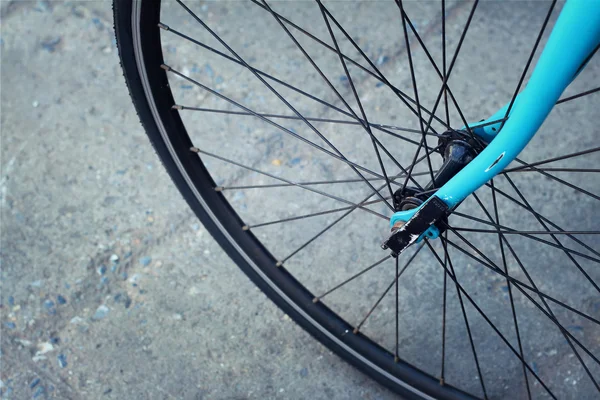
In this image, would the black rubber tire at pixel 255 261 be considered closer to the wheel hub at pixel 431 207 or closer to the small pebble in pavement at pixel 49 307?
the wheel hub at pixel 431 207

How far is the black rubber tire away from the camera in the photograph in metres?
1.41

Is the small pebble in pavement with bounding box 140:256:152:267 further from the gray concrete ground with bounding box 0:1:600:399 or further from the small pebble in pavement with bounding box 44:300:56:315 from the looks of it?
the small pebble in pavement with bounding box 44:300:56:315

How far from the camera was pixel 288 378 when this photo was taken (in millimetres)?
1629

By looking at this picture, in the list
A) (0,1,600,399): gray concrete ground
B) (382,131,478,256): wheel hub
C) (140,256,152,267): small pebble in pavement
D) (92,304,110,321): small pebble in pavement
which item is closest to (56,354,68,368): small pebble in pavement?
(0,1,600,399): gray concrete ground

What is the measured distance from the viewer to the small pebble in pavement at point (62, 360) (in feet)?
5.41

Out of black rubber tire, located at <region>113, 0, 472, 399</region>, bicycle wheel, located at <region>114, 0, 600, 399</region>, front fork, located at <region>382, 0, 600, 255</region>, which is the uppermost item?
bicycle wheel, located at <region>114, 0, 600, 399</region>

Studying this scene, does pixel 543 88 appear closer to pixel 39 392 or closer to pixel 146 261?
pixel 146 261

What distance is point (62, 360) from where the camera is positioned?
166cm

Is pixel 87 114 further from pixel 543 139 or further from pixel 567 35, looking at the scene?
pixel 567 35

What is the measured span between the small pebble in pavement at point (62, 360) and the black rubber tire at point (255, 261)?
523mm

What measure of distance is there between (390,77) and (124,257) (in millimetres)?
1078

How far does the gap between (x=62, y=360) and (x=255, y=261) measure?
1.90 feet

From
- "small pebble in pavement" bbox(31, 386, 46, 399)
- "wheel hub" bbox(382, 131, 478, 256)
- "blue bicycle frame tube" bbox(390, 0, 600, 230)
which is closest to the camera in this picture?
"blue bicycle frame tube" bbox(390, 0, 600, 230)

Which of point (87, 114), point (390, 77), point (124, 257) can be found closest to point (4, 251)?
point (124, 257)
